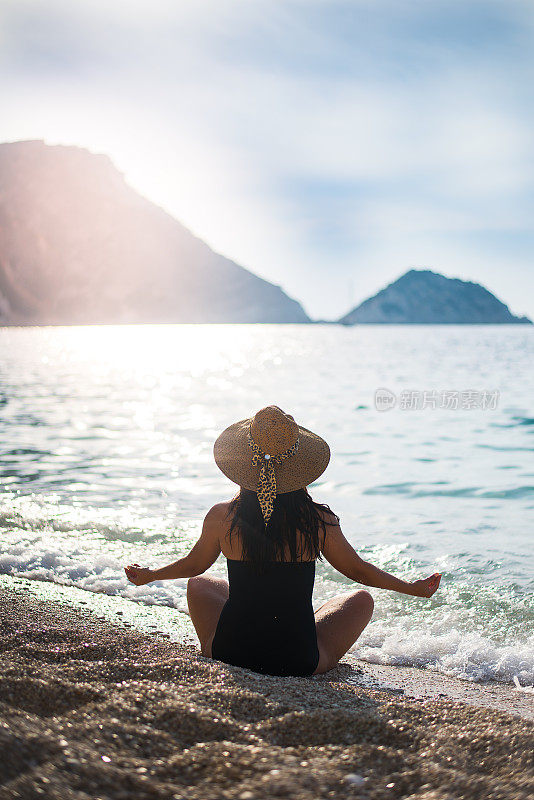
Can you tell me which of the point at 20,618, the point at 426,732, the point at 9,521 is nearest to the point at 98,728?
the point at 426,732

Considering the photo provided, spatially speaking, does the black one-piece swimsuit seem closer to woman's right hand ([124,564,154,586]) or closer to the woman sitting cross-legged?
the woman sitting cross-legged

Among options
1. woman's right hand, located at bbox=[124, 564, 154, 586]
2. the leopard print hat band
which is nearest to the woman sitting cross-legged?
the leopard print hat band

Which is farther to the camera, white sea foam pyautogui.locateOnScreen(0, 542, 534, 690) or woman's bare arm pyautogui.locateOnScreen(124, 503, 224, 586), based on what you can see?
white sea foam pyautogui.locateOnScreen(0, 542, 534, 690)

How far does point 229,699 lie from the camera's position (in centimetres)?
243

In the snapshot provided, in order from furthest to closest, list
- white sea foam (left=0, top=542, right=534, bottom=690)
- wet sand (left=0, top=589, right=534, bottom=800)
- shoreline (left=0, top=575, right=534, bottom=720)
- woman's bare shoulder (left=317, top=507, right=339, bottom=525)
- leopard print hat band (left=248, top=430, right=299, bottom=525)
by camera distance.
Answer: white sea foam (left=0, top=542, right=534, bottom=690)
shoreline (left=0, top=575, right=534, bottom=720)
woman's bare shoulder (left=317, top=507, right=339, bottom=525)
leopard print hat band (left=248, top=430, right=299, bottom=525)
wet sand (left=0, top=589, right=534, bottom=800)

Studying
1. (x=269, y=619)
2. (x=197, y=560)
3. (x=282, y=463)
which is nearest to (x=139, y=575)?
(x=197, y=560)

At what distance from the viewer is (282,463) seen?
2.79 m

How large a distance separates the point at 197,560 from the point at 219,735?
1044 millimetres

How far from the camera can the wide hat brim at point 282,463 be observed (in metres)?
2.79

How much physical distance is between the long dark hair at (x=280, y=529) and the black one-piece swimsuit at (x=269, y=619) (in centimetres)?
5

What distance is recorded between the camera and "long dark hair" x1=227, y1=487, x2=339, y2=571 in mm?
2814

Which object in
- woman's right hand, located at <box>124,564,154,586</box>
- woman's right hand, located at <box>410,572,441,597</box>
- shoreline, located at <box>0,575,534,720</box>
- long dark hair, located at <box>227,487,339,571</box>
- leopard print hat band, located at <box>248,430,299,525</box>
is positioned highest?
leopard print hat band, located at <box>248,430,299,525</box>

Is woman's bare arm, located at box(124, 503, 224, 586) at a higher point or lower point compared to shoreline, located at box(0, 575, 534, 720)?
higher

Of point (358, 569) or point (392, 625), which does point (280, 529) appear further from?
point (392, 625)
